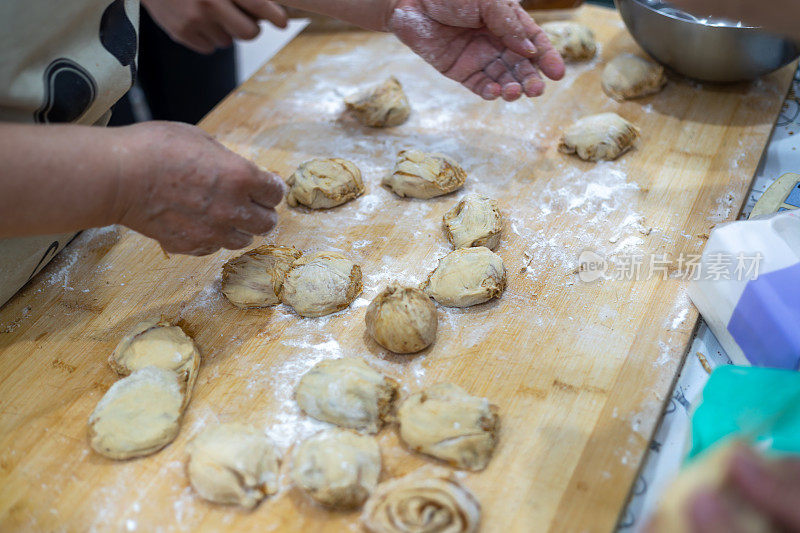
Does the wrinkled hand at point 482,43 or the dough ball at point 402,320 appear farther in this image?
the wrinkled hand at point 482,43

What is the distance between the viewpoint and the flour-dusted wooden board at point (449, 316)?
1124 mm

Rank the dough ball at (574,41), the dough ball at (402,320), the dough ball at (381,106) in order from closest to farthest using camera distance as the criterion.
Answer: the dough ball at (402,320)
the dough ball at (381,106)
the dough ball at (574,41)

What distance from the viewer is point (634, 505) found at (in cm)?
112

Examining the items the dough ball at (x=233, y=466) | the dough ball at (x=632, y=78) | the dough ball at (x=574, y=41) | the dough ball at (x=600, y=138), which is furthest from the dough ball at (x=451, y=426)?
the dough ball at (x=574, y=41)

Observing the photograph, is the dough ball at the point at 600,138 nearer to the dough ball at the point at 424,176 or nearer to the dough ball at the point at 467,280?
the dough ball at the point at 424,176

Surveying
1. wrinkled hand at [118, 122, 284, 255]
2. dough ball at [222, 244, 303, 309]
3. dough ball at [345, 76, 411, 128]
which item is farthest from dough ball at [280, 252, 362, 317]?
dough ball at [345, 76, 411, 128]

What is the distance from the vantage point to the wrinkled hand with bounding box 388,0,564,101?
5.55ft

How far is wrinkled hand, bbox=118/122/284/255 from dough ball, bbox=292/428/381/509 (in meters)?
0.44

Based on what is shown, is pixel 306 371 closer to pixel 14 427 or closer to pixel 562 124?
pixel 14 427

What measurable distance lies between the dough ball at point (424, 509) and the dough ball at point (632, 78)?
1.37m

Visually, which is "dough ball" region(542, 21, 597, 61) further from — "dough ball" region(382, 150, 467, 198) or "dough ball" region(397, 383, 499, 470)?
"dough ball" region(397, 383, 499, 470)

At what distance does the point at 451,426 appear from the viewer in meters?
1.15

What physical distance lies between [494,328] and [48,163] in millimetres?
885

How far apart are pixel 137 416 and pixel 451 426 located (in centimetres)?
57
